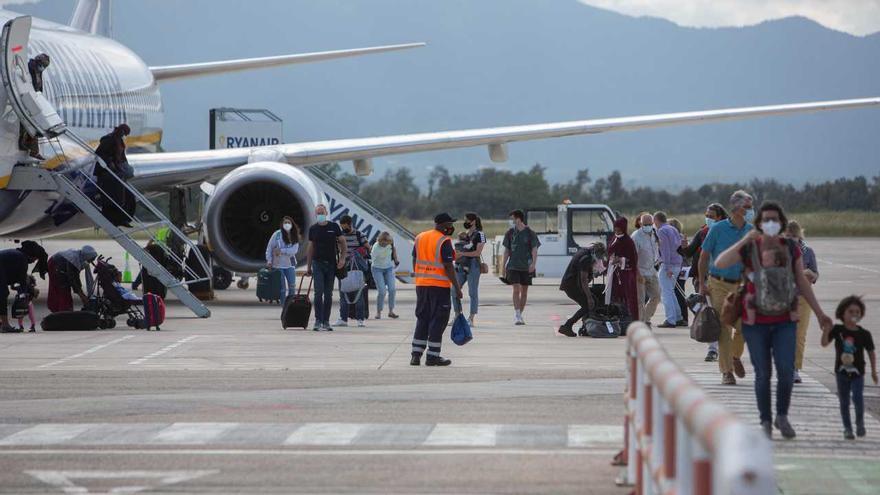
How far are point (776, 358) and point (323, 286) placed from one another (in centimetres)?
1032

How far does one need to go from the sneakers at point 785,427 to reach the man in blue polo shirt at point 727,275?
224 cm

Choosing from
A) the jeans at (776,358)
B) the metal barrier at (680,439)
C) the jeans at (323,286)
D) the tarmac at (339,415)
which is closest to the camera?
the metal barrier at (680,439)

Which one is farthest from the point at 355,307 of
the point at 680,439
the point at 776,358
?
the point at 680,439

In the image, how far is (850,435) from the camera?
34.6ft

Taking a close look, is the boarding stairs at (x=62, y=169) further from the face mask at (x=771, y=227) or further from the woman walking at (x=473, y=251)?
the face mask at (x=771, y=227)

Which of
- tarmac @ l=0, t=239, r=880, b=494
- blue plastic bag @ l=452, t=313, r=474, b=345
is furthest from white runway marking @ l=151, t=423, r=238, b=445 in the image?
blue plastic bag @ l=452, t=313, r=474, b=345

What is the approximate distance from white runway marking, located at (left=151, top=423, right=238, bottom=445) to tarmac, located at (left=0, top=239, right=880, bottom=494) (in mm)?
21

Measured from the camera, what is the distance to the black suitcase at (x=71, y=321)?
20.1m

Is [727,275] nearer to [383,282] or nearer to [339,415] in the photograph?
[339,415]

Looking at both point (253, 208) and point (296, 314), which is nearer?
point (296, 314)

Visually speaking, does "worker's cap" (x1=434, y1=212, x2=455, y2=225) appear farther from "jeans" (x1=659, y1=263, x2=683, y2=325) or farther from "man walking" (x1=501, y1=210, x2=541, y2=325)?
"man walking" (x1=501, y1=210, x2=541, y2=325)

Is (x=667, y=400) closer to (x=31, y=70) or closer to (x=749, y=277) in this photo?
(x=749, y=277)

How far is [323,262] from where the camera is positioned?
20422mm

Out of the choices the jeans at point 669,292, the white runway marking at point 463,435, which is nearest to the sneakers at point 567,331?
the jeans at point 669,292
